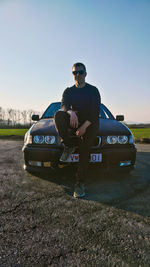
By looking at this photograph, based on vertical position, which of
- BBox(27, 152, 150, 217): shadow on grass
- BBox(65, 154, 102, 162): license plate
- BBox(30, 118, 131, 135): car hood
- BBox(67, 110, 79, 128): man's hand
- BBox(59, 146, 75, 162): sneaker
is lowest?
BBox(27, 152, 150, 217): shadow on grass

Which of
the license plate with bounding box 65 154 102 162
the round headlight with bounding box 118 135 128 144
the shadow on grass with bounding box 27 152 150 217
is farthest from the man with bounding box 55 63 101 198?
the round headlight with bounding box 118 135 128 144

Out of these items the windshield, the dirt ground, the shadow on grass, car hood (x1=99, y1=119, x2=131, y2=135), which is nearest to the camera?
the dirt ground

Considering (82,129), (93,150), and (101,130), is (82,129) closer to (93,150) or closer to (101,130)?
(93,150)

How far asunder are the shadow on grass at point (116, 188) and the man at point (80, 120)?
244 millimetres

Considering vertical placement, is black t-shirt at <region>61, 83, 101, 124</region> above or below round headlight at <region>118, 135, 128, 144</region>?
above

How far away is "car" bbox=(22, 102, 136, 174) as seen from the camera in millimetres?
2541

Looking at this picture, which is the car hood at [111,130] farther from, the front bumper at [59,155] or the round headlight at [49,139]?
the round headlight at [49,139]

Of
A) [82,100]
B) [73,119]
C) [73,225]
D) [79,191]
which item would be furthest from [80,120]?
[73,225]

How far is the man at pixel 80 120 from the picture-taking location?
7.56 feet

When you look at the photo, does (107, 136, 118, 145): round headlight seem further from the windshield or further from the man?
the windshield

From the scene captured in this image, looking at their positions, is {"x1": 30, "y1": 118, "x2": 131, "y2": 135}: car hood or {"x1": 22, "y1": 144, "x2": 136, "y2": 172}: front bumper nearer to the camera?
{"x1": 22, "y1": 144, "x2": 136, "y2": 172}: front bumper

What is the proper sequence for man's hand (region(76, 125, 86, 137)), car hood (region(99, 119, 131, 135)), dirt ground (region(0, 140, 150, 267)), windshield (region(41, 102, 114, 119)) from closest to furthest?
dirt ground (region(0, 140, 150, 267)) < man's hand (region(76, 125, 86, 137)) < car hood (region(99, 119, 131, 135)) < windshield (region(41, 102, 114, 119))

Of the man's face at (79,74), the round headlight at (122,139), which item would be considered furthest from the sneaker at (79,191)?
the man's face at (79,74)

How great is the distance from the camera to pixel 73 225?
148 centimetres
